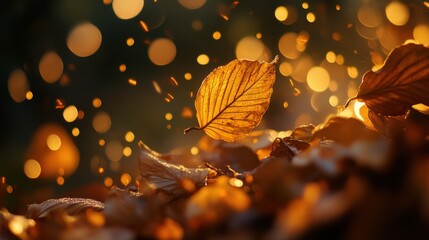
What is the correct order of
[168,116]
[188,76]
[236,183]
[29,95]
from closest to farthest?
[236,183], [168,116], [29,95], [188,76]

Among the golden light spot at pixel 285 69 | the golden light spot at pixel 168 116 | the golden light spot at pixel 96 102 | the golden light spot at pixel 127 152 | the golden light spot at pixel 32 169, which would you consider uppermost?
the golden light spot at pixel 285 69

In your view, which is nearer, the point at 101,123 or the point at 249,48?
the point at 101,123

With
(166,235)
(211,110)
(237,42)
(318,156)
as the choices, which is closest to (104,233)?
(166,235)

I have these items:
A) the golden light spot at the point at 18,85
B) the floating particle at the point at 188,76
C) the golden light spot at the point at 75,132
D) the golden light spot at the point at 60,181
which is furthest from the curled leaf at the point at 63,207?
the floating particle at the point at 188,76

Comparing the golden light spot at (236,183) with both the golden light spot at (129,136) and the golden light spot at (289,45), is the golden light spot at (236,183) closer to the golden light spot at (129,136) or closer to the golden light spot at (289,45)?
the golden light spot at (129,136)

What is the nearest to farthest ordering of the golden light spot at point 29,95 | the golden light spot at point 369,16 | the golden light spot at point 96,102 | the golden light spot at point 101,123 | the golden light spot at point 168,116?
the golden light spot at point 101,123, the golden light spot at point 168,116, the golden light spot at point 29,95, the golden light spot at point 96,102, the golden light spot at point 369,16

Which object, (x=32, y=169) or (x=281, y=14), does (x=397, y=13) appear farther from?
(x=32, y=169)

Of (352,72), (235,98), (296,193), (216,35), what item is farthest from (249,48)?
(296,193)
